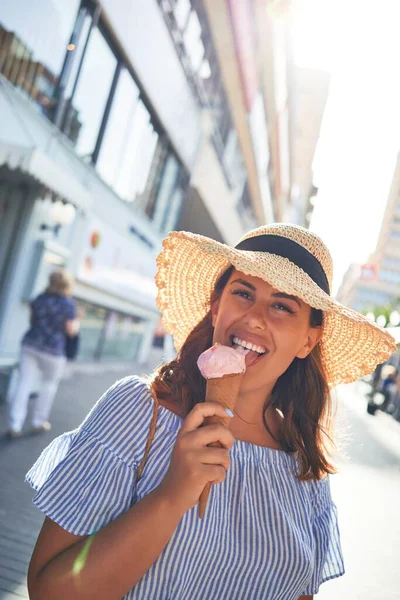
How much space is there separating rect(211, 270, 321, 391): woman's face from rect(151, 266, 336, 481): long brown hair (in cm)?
19

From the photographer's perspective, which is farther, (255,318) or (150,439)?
(255,318)

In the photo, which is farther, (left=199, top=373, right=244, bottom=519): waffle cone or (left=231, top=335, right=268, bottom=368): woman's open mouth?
(left=231, top=335, right=268, bottom=368): woman's open mouth

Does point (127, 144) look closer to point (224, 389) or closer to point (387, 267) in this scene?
point (224, 389)

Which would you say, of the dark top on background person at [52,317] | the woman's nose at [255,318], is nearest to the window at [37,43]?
the dark top on background person at [52,317]

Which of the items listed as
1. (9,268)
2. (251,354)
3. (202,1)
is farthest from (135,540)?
(202,1)

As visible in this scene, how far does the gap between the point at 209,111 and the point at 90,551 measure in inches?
606

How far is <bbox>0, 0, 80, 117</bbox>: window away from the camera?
721 centimetres

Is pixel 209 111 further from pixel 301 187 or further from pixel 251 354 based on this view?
pixel 301 187

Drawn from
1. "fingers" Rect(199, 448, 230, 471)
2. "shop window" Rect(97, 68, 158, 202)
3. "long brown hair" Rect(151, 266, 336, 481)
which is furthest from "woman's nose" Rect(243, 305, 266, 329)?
"shop window" Rect(97, 68, 158, 202)

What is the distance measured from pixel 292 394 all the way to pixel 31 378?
455 cm

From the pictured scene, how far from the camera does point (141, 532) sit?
1412 mm

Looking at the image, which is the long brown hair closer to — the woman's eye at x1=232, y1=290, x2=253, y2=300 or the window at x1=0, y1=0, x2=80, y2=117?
the woman's eye at x1=232, y1=290, x2=253, y2=300

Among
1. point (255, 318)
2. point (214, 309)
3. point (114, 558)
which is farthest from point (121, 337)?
point (114, 558)

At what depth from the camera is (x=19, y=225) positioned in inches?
339
